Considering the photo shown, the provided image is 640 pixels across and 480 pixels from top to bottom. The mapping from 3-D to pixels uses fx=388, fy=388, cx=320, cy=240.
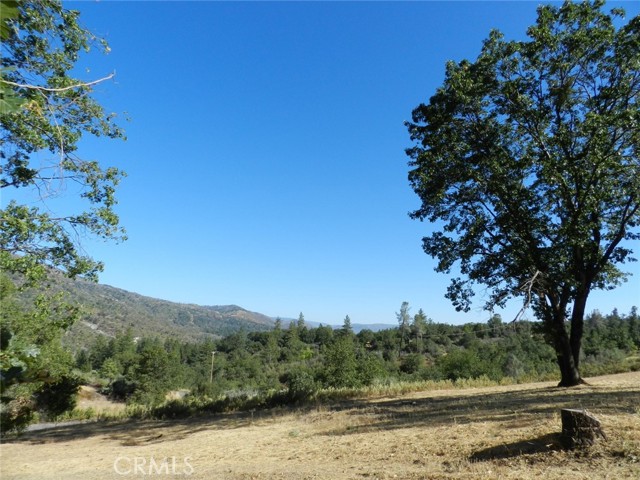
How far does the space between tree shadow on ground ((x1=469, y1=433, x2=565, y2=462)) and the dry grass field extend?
0.05 ft

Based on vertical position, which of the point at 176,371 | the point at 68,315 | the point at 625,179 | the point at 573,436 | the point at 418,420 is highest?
the point at 625,179

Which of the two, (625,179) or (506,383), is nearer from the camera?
(625,179)

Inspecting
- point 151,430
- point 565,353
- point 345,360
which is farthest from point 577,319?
point 345,360

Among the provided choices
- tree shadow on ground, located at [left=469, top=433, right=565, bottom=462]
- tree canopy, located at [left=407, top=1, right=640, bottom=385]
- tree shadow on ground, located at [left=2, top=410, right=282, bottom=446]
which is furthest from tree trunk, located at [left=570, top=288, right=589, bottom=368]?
tree shadow on ground, located at [left=2, top=410, right=282, bottom=446]

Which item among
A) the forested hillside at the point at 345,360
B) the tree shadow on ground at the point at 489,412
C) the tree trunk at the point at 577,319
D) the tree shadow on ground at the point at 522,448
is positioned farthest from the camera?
the forested hillside at the point at 345,360

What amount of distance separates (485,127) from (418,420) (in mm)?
10232

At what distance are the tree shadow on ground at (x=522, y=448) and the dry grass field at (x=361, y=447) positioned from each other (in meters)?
0.01

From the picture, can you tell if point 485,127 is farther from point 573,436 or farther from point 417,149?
point 573,436

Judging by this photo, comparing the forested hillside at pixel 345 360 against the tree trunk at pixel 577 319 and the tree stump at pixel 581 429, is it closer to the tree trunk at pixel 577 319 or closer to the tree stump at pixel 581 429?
the tree trunk at pixel 577 319

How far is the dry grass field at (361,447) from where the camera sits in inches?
209

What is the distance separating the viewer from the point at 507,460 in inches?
A: 216

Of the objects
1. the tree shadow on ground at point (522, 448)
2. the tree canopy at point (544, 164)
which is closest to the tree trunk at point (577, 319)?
the tree canopy at point (544, 164)

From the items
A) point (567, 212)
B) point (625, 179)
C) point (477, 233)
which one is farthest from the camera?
point (477, 233)

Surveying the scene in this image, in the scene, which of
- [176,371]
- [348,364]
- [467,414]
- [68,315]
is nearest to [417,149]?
[467,414]
